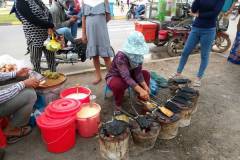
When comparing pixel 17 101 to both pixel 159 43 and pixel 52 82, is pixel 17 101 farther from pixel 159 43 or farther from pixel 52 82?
pixel 159 43

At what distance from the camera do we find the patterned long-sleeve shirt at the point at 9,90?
232 cm

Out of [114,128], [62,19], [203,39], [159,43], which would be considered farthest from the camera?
[159,43]

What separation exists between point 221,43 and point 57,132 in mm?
5770

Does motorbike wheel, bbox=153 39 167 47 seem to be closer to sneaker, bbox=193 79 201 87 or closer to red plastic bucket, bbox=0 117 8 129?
sneaker, bbox=193 79 201 87

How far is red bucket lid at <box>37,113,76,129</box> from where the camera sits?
7.42ft

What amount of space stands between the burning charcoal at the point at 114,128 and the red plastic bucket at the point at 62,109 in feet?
1.36

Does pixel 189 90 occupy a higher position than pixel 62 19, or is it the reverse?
pixel 62 19

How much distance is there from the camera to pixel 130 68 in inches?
115

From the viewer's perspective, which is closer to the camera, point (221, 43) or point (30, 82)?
point (30, 82)

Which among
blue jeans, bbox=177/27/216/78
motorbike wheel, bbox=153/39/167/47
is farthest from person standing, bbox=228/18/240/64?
motorbike wheel, bbox=153/39/167/47

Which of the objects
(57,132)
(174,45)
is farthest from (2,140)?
(174,45)

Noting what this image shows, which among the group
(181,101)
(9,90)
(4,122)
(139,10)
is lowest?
(4,122)

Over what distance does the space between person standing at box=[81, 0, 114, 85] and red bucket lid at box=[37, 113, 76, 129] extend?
1.63 meters

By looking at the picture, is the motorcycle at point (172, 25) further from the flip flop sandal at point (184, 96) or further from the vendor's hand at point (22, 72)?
the vendor's hand at point (22, 72)
